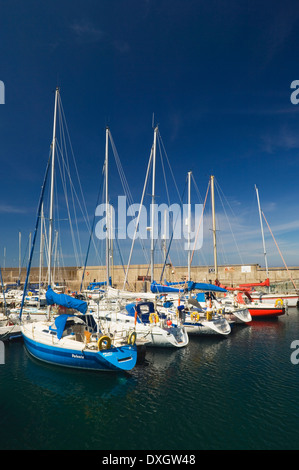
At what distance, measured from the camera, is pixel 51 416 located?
12172 mm

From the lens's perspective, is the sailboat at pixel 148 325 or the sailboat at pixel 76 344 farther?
the sailboat at pixel 148 325

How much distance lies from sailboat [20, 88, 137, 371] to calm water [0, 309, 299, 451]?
2.68 feet

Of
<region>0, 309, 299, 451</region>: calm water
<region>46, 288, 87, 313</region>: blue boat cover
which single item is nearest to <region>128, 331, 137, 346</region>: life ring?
<region>0, 309, 299, 451</region>: calm water

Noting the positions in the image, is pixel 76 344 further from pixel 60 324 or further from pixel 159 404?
pixel 159 404

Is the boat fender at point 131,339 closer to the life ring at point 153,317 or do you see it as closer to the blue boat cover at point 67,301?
the blue boat cover at point 67,301

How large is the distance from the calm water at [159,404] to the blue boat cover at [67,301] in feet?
13.5

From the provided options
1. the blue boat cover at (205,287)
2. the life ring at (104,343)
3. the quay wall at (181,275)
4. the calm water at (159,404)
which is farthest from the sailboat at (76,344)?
the quay wall at (181,275)

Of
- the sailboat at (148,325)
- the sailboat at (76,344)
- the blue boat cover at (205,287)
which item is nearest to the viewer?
the sailboat at (76,344)

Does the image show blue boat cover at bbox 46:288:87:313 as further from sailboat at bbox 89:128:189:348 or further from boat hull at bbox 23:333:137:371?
boat hull at bbox 23:333:137:371

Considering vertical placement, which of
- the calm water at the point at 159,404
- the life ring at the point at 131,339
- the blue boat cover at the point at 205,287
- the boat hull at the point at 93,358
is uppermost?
the blue boat cover at the point at 205,287

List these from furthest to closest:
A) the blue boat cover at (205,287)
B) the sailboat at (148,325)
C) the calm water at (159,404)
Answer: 1. the blue boat cover at (205,287)
2. the sailboat at (148,325)
3. the calm water at (159,404)

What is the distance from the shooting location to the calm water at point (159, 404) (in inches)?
413

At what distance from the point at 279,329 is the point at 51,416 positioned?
25.8 meters

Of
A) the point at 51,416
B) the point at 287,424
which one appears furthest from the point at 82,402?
the point at 287,424
